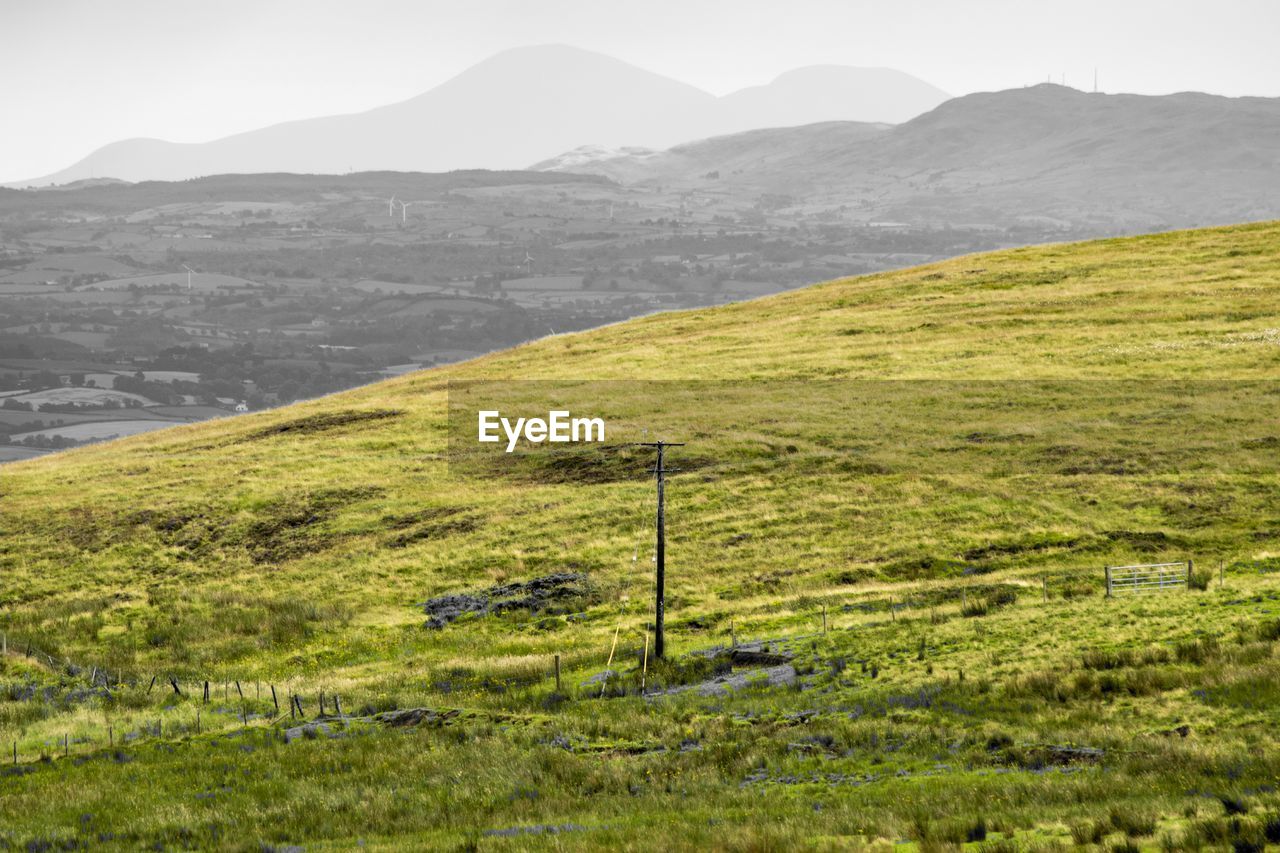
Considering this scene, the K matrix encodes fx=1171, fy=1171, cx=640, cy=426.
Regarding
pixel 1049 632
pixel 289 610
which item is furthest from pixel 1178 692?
pixel 289 610

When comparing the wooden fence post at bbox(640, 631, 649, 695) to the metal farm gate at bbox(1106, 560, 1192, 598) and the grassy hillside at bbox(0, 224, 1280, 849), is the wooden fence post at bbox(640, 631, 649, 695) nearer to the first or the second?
the grassy hillside at bbox(0, 224, 1280, 849)

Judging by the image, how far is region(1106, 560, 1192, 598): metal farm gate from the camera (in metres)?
37.2

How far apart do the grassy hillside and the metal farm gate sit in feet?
3.09

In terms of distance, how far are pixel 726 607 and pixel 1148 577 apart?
560 inches

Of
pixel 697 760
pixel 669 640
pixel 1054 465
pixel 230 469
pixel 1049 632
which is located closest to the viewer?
pixel 697 760

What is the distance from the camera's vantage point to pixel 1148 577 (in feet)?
127

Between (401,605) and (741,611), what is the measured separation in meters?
13.8

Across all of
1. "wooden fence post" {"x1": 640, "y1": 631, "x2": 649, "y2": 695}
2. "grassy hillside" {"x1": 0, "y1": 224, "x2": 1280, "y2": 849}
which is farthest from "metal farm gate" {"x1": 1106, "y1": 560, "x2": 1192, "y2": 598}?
"wooden fence post" {"x1": 640, "y1": 631, "x2": 649, "y2": 695}

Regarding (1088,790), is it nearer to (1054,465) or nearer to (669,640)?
(669,640)

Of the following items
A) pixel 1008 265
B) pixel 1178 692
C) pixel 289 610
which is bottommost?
pixel 289 610

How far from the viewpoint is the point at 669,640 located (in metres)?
39.1

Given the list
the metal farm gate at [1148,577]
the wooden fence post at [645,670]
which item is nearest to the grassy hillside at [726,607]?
the wooden fence post at [645,670]

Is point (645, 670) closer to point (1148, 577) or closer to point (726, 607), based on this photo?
point (726, 607)

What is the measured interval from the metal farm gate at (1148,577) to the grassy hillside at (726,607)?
942 millimetres
